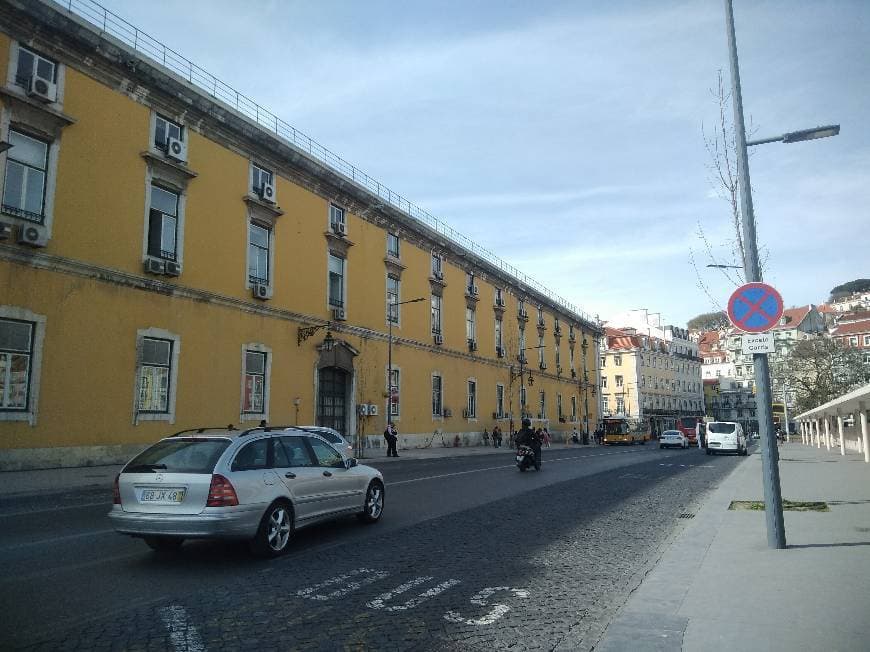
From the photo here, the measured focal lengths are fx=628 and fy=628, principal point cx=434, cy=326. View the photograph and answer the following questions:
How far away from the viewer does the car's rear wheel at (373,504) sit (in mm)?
9789

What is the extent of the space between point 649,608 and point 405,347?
32.6 metres

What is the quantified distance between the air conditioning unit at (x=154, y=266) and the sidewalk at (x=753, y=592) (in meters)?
18.9

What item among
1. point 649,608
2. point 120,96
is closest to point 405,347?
point 120,96

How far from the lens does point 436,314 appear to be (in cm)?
4181

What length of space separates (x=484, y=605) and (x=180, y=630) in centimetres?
253

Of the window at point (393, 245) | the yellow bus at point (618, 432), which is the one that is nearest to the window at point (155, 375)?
the window at point (393, 245)

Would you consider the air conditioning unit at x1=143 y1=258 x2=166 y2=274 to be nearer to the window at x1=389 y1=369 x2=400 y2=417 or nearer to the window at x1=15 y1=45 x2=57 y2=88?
the window at x1=15 y1=45 x2=57 y2=88

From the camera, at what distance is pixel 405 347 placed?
37.7 metres

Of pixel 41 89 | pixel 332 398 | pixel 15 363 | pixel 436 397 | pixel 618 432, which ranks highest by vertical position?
pixel 41 89

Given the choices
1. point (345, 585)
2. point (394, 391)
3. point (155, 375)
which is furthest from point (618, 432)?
point (345, 585)

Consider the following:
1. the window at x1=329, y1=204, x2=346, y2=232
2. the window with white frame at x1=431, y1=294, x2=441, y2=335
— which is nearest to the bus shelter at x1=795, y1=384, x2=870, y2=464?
the window with white frame at x1=431, y1=294, x2=441, y2=335

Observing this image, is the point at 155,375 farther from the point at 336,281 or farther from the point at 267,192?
the point at 336,281

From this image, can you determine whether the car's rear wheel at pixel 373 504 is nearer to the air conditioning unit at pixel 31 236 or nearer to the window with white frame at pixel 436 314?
the air conditioning unit at pixel 31 236

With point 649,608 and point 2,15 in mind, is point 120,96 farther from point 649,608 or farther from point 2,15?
point 649,608
